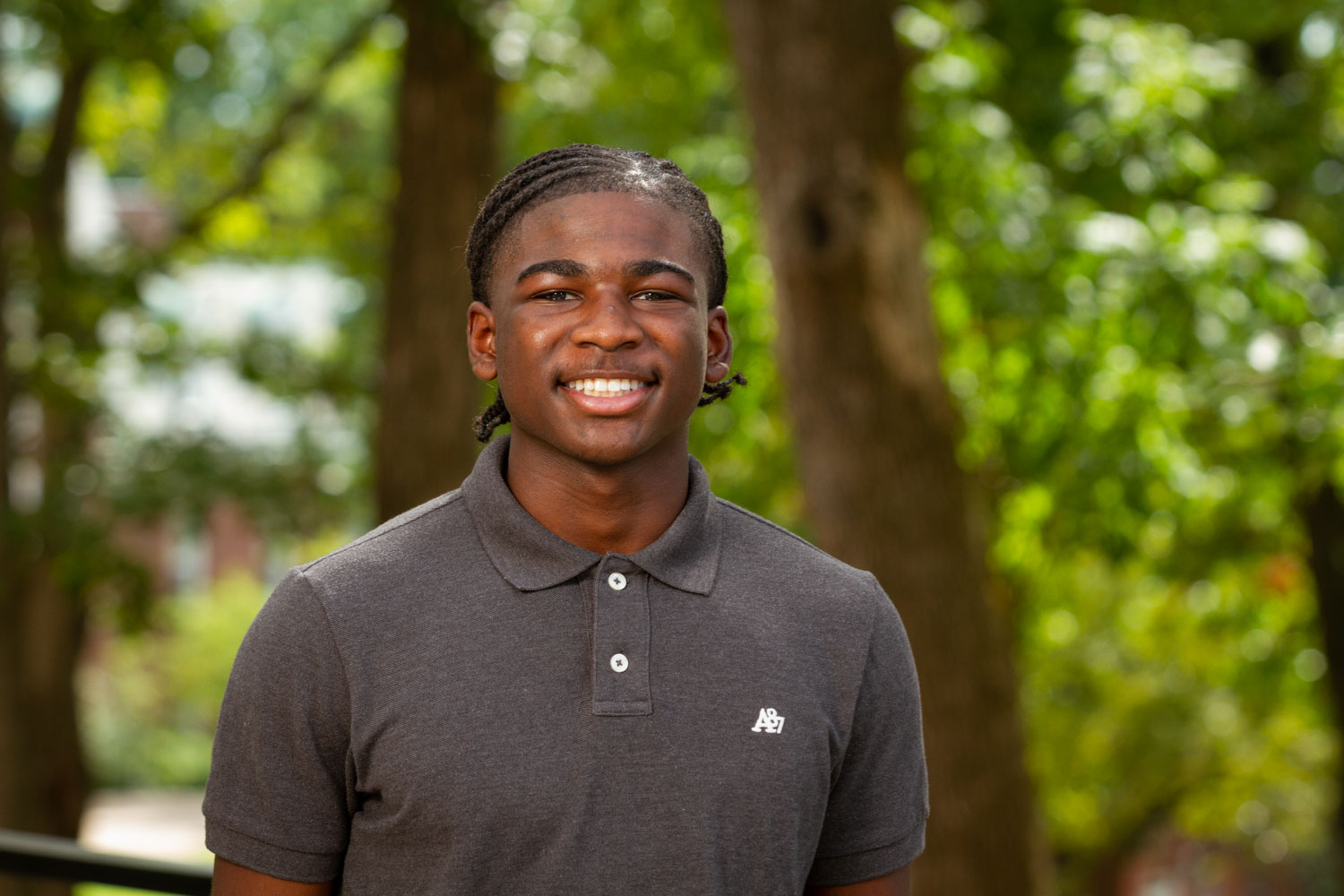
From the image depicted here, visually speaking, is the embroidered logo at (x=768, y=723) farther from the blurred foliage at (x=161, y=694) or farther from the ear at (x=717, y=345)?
the blurred foliage at (x=161, y=694)

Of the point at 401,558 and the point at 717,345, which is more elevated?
the point at 717,345

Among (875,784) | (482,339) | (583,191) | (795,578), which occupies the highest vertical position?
(583,191)

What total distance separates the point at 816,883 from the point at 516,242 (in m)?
0.90

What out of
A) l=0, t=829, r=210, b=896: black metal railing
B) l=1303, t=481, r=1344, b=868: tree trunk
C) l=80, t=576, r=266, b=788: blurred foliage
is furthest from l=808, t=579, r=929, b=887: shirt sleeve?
l=80, t=576, r=266, b=788: blurred foliage

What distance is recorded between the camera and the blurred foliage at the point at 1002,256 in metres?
7.40

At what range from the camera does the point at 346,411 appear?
1381 centimetres

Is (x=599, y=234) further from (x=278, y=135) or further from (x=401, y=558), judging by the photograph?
(x=278, y=135)

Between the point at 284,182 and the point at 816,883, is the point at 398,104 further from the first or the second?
the point at 284,182

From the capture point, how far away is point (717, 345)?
6.68ft

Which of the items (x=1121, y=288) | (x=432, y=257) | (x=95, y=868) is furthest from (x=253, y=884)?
(x=1121, y=288)

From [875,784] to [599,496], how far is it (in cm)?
50

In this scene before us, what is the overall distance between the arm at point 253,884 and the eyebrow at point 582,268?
0.77m

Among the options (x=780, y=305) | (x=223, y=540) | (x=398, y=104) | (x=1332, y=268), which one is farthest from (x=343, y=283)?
(x=223, y=540)

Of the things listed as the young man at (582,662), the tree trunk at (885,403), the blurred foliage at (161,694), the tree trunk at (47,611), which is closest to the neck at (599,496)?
the young man at (582,662)
